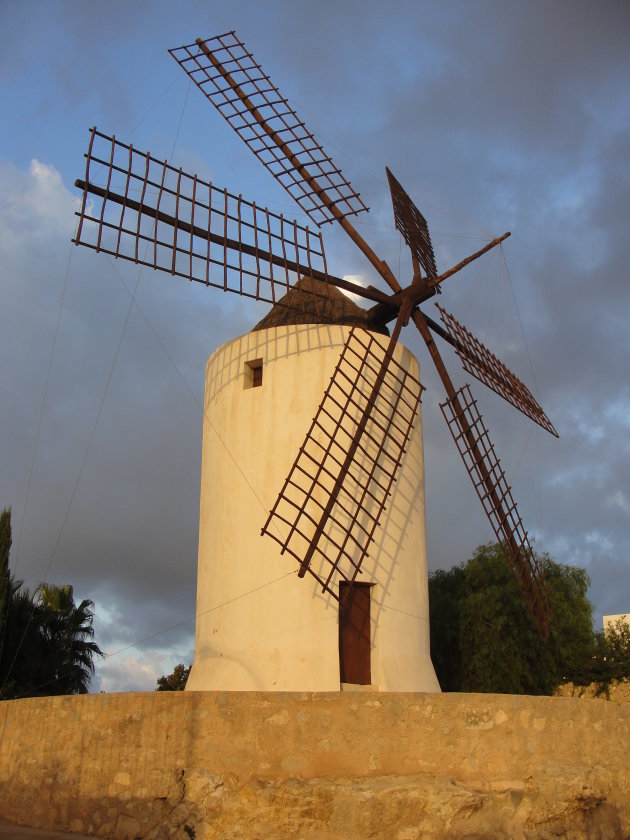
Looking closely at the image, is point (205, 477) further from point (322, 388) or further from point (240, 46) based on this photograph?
point (240, 46)

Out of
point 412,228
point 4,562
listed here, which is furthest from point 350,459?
point 4,562

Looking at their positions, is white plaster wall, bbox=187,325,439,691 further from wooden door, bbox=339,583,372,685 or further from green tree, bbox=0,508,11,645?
green tree, bbox=0,508,11,645

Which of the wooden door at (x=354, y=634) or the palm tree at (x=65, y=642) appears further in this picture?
the palm tree at (x=65, y=642)

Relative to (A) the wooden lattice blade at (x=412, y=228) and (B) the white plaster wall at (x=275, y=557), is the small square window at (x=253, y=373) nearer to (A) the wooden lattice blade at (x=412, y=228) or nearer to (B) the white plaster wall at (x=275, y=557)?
(B) the white plaster wall at (x=275, y=557)

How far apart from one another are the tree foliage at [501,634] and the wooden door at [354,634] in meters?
5.48

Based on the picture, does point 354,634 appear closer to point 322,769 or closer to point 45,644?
point 322,769

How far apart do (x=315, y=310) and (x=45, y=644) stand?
7245 mm

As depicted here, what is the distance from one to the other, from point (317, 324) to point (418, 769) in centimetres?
485

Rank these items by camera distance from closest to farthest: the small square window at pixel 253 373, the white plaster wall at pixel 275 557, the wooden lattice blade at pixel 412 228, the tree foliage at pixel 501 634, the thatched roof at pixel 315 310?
1. the white plaster wall at pixel 275 557
2. the small square window at pixel 253 373
3. the thatched roof at pixel 315 310
4. the wooden lattice blade at pixel 412 228
5. the tree foliage at pixel 501 634

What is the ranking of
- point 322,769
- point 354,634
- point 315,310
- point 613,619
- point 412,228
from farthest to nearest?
point 613,619 → point 412,228 → point 315,310 → point 354,634 → point 322,769

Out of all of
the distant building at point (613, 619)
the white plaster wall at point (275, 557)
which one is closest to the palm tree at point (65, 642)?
the white plaster wall at point (275, 557)

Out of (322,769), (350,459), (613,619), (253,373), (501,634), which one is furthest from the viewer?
(613,619)

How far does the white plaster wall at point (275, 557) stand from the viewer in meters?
8.56

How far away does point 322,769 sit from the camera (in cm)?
616
